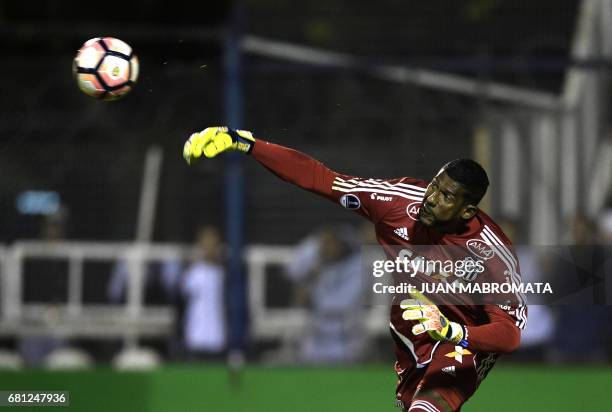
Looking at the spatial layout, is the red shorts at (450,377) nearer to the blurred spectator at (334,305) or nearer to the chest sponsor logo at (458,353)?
the chest sponsor logo at (458,353)

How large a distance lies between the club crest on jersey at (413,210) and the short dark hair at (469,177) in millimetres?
343

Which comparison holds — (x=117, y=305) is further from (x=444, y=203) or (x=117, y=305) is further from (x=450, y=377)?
(x=444, y=203)

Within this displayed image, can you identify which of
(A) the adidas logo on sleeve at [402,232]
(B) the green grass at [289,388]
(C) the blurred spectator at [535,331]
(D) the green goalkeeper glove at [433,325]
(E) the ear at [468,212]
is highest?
(E) the ear at [468,212]

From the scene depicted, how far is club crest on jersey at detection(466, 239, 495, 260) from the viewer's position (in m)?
6.57

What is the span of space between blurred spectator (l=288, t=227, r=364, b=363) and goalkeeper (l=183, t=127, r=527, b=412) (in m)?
4.85

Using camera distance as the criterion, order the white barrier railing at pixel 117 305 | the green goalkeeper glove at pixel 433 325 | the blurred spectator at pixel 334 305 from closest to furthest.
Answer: the green goalkeeper glove at pixel 433 325
the blurred spectator at pixel 334 305
the white barrier railing at pixel 117 305

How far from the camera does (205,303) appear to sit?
12055 mm

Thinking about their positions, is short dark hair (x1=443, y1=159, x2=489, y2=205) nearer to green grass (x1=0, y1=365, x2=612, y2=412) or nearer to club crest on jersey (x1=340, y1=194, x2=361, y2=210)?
club crest on jersey (x1=340, y1=194, x2=361, y2=210)

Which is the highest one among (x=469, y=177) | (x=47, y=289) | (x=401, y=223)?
(x=469, y=177)

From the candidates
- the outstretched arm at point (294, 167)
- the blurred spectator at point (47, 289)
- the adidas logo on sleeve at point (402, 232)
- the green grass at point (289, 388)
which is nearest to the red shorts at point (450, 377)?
the adidas logo on sleeve at point (402, 232)

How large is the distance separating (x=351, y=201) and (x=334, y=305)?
5206 millimetres

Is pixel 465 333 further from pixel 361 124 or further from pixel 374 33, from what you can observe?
pixel 374 33

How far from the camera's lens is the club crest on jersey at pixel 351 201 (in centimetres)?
682

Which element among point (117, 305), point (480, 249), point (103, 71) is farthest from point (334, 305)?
point (480, 249)
